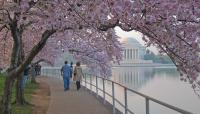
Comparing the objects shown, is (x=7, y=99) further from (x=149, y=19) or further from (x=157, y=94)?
(x=157, y=94)

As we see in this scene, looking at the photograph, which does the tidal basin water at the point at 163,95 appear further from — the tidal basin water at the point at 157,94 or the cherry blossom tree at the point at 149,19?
the cherry blossom tree at the point at 149,19

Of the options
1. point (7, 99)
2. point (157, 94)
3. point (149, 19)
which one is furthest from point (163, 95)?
point (149, 19)

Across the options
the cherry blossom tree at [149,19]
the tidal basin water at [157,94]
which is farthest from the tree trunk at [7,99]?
the cherry blossom tree at [149,19]

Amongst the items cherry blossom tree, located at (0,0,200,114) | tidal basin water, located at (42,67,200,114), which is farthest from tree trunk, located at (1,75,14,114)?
cherry blossom tree, located at (0,0,200,114)

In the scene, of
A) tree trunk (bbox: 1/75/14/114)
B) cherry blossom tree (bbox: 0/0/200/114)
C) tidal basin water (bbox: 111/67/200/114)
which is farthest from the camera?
tidal basin water (bbox: 111/67/200/114)

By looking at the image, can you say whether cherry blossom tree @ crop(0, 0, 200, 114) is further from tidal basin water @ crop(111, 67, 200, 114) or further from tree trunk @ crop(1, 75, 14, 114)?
tree trunk @ crop(1, 75, 14, 114)

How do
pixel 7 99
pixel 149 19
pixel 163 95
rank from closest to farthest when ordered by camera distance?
pixel 149 19 < pixel 7 99 < pixel 163 95

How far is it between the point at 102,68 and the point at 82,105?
29.0ft

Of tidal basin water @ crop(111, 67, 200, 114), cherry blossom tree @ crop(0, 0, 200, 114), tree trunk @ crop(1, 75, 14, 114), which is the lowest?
tidal basin water @ crop(111, 67, 200, 114)

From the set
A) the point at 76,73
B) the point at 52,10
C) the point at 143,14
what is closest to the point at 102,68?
the point at 76,73

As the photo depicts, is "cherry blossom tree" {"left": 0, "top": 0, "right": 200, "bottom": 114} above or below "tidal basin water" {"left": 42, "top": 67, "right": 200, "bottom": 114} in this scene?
above

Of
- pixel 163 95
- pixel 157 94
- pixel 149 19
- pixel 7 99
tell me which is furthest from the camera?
pixel 157 94

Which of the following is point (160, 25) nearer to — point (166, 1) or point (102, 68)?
point (166, 1)

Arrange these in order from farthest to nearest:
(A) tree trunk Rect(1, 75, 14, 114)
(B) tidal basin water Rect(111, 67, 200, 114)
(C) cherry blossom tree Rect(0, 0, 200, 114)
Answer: (B) tidal basin water Rect(111, 67, 200, 114), (A) tree trunk Rect(1, 75, 14, 114), (C) cherry blossom tree Rect(0, 0, 200, 114)
